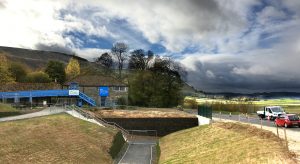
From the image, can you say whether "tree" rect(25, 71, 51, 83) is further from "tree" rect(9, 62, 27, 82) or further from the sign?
the sign

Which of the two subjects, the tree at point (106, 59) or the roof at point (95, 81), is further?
the tree at point (106, 59)

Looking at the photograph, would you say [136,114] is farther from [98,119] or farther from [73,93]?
[73,93]

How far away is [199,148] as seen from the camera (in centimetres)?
4016

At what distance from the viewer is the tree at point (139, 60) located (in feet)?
474

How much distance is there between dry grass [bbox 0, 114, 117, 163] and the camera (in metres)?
35.0

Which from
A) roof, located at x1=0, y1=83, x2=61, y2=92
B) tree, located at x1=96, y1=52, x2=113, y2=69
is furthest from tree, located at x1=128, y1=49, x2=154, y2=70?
roof, located at x1=0, y1=83, x2=61, y2=92

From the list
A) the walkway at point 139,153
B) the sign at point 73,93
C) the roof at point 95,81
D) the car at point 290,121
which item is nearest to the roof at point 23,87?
the roof at point 95,81

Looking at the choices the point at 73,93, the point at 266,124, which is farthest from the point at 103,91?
the point at 266,124

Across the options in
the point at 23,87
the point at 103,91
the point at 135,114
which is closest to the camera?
the point at 135,114

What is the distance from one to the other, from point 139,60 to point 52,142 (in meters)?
106

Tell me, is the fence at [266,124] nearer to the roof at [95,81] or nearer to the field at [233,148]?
the field at [233,148]

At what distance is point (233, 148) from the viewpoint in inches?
1297

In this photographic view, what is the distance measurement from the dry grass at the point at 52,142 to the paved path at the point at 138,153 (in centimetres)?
260

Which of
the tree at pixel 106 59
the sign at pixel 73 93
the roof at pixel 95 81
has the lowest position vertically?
the sign at pixel 73 93
